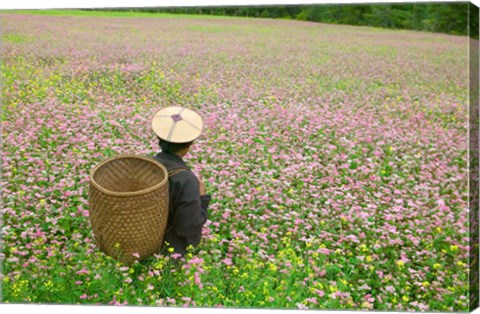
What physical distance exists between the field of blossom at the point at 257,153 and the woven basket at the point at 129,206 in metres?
0.16

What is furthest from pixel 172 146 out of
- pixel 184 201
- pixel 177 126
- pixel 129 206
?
pixel 129 206

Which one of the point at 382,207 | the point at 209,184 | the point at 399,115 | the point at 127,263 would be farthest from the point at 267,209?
the point at 399,115

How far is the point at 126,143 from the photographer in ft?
16.3

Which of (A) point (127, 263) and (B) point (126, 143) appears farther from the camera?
(B) point (126, 143)

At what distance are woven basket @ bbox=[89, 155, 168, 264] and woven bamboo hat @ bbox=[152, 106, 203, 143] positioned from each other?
192mm

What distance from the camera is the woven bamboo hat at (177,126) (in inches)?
141

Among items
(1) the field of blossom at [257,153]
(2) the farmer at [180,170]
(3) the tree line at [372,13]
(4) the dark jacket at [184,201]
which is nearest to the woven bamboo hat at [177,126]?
(2) the farmer at [180,170]

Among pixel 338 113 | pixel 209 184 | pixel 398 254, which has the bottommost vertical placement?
pixel 398 254

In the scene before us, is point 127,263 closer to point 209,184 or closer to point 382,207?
point 209,184

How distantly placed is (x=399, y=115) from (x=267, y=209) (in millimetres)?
1556

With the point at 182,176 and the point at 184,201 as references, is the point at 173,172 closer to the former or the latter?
the point at 182,176

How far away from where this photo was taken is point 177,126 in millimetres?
3605

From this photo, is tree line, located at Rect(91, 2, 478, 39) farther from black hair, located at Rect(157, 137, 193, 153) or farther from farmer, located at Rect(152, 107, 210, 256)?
black hair, located at Rect(157, 137, 193, 153)

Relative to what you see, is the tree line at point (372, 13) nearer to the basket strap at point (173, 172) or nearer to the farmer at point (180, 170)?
the farmer at point (180, 170)
